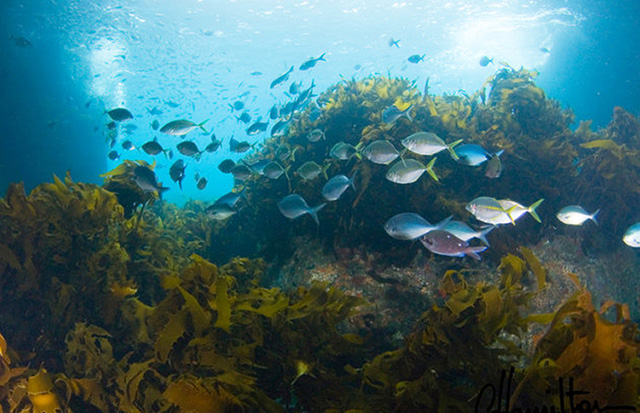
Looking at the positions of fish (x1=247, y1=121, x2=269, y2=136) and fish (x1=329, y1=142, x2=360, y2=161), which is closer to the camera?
fish (x1=329, y1=142, x2=360, y2=161)

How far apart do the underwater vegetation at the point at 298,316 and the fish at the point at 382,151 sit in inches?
23.3

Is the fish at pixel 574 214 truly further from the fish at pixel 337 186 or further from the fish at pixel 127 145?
Answer: the fish at pixel 127 145

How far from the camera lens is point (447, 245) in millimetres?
3268

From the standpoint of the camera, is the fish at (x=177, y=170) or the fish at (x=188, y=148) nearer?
the fish at (x=177, y=170)

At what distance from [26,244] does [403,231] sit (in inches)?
164

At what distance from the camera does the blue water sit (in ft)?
54.0

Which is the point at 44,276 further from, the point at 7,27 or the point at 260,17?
the point at 260,17

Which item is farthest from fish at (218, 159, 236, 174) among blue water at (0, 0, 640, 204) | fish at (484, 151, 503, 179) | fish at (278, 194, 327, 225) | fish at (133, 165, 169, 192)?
blue water at (0, 0, 640, 204)

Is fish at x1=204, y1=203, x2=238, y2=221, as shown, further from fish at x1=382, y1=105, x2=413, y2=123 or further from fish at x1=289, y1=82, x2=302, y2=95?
fish at x1=289, y1=82, x2=302, y2=95

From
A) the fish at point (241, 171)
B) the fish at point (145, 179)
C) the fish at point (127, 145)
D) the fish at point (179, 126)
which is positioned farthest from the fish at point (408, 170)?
the fish at point (127, 145)

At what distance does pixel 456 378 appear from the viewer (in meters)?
2.60

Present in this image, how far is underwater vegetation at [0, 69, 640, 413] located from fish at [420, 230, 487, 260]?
23 centimetres

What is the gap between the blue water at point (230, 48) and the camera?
1645cm

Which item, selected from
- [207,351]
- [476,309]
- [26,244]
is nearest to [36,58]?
[26,244]
